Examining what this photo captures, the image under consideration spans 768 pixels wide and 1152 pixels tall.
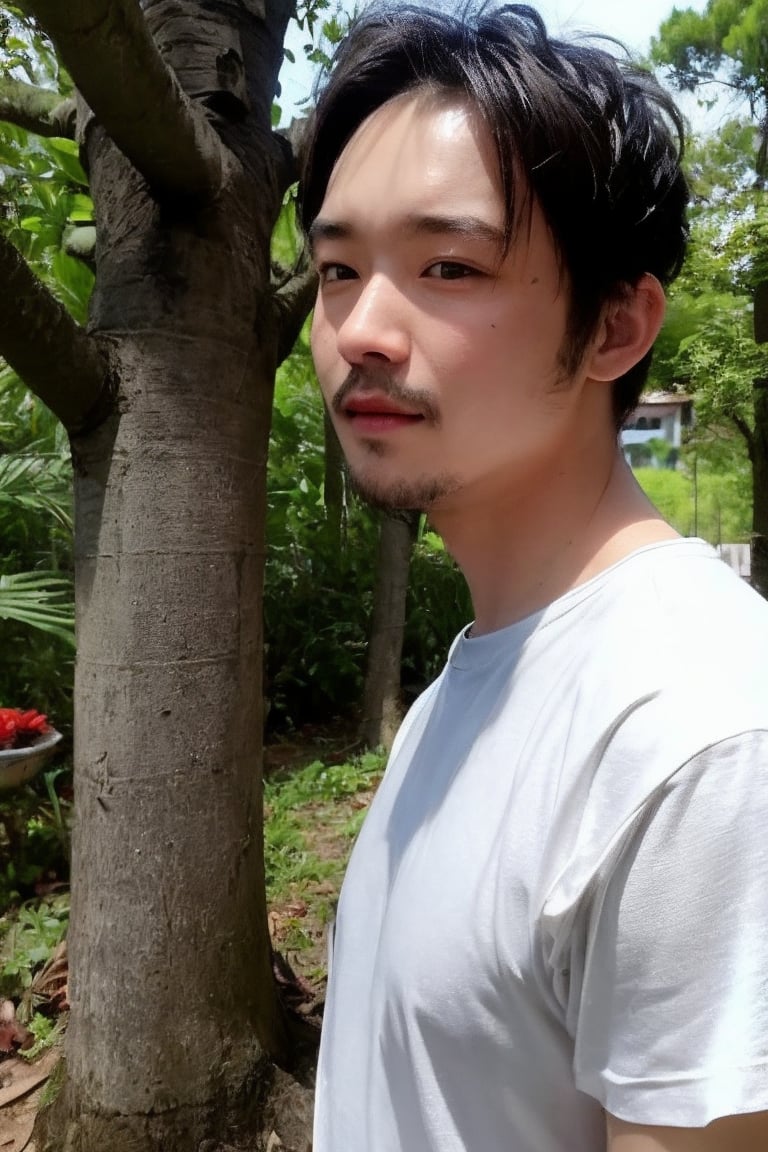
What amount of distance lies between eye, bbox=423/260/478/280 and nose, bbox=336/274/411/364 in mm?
39

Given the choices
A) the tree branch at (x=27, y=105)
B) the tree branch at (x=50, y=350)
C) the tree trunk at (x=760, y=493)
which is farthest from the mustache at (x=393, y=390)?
the tree trunk at (x=760, y=493)

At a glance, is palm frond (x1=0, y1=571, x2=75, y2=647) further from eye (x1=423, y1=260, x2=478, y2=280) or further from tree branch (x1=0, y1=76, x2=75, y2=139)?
eye (x1=423, y1=260, x2=478, y2=280)

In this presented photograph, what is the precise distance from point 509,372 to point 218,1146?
165 cm

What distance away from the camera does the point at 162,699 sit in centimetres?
166

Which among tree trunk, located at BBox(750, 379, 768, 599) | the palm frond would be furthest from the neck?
tree trunk, located at BBox(750, 379, 768, 599)

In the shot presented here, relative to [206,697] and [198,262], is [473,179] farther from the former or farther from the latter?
[206,697]

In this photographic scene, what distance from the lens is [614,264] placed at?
33.0 inches

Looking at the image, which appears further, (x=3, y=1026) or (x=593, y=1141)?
(x=3, y=1026)

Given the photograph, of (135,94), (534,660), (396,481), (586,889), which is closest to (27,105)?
(135,94)

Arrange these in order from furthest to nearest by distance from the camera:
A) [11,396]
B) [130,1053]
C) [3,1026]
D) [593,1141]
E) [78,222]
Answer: [11,396] → [78,222] → [3,1026] → [130,1053] → [593,1141]

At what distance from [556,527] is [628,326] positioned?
0.72ft

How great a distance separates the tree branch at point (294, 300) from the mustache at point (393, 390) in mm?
1190

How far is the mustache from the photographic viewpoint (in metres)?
0.79

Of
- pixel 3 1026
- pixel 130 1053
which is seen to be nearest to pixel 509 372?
pixel 130 1053
